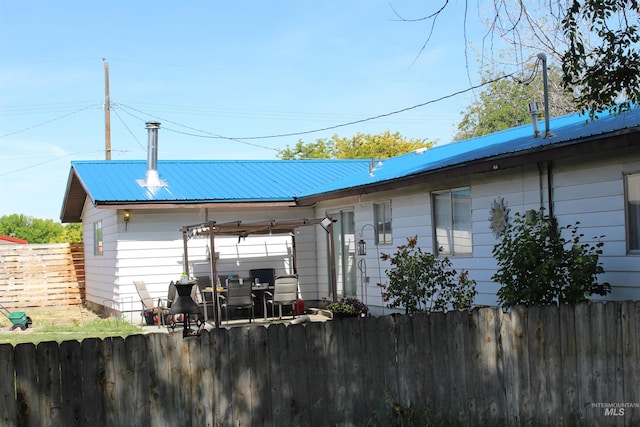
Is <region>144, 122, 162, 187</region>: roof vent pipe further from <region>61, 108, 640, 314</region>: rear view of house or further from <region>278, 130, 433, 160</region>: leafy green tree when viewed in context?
<region>278, 130, 433, 160</region>: leafy green tree

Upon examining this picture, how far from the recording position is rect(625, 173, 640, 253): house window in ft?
28.6

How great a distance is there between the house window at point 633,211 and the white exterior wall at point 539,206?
0.08m

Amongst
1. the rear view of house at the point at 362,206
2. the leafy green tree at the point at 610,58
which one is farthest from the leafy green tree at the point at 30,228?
the leafy green tree at the point at 610,58

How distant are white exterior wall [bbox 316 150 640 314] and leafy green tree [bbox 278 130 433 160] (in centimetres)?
3505

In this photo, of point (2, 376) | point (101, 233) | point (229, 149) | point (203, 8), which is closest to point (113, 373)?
point (2, 376)

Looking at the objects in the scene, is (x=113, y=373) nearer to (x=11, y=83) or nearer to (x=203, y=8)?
(x=203, y=8)

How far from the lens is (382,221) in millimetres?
14594

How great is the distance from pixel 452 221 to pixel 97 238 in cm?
1124

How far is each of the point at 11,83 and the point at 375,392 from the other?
35833mm

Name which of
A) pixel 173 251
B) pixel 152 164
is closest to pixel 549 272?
pixel 173 251

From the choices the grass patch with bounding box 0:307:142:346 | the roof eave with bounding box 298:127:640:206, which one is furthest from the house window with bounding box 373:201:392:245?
the grass patch with bounding box 0:307:142:346

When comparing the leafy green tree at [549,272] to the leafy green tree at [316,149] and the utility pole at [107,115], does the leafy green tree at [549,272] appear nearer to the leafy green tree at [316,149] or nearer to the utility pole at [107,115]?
the utility pole at [107,115]

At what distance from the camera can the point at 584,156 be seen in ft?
30.7

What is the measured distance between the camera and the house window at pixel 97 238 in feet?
64.0
